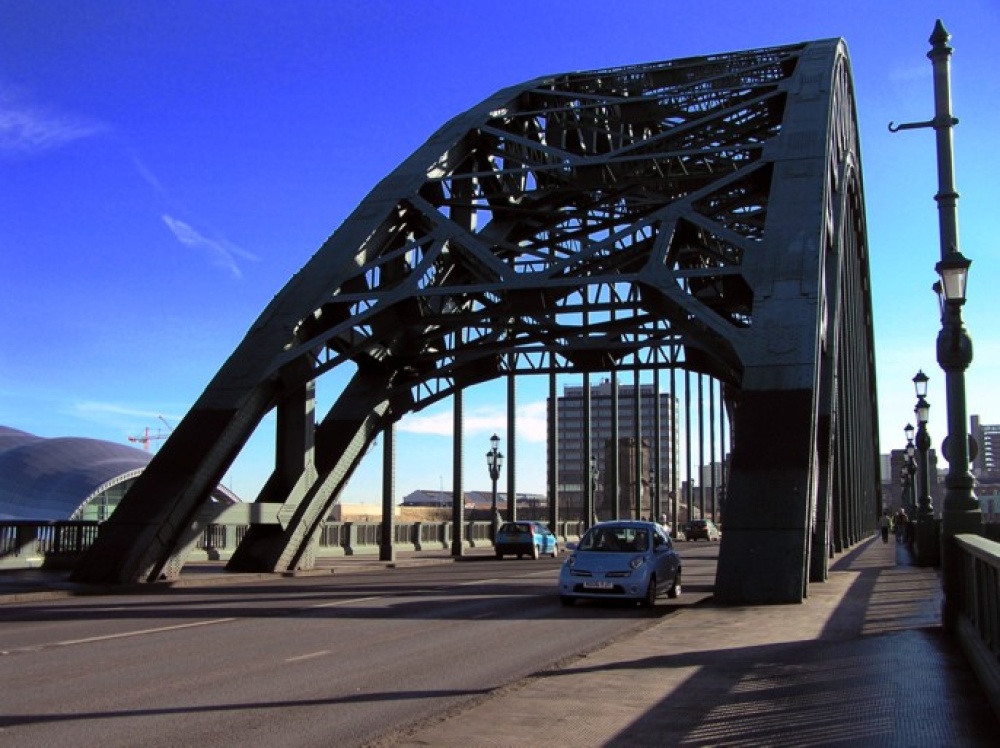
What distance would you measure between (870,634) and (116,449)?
314ft

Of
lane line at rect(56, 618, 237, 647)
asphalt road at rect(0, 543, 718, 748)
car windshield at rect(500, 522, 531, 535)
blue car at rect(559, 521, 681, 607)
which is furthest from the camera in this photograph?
car windshield at rect(500, 522, 531, 535)

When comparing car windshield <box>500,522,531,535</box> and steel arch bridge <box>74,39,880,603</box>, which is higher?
steel arch bridge <box>74,39,880,603</box>

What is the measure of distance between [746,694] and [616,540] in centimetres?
1055

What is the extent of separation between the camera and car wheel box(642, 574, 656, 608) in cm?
1889

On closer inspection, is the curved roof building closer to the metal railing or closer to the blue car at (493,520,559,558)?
the metal railing

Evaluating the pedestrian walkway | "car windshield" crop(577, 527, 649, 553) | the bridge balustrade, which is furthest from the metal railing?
the bridge balustrade

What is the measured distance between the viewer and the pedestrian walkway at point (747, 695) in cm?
756

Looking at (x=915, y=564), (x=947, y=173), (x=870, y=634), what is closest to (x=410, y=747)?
(x=870, y=634)

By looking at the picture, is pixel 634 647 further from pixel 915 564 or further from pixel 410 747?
pixel 915 564

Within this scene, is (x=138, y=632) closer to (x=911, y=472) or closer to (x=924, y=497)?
(x=924, y=497)

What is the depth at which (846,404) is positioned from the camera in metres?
41.3

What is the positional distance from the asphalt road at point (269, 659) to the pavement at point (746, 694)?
551 millimetres

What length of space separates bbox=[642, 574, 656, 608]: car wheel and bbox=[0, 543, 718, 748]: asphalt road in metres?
0.36

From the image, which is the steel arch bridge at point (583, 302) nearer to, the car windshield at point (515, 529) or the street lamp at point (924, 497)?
the street lamp at point (924, 497)
